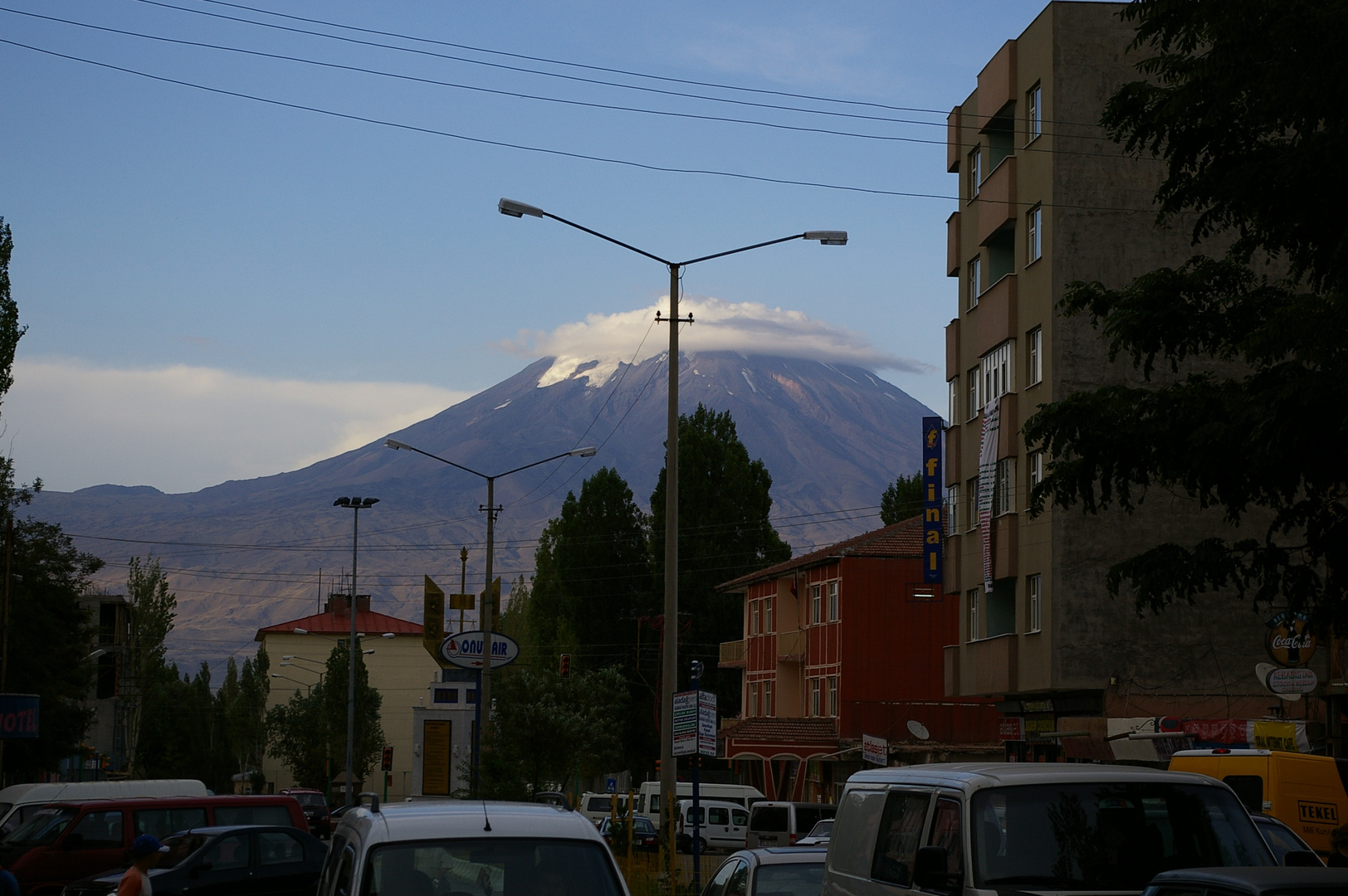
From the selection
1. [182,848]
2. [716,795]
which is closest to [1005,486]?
[716,795]

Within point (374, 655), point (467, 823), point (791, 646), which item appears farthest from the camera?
point (374, 655)

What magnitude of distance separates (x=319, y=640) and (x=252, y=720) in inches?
909

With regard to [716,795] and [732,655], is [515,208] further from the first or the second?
[732,655]

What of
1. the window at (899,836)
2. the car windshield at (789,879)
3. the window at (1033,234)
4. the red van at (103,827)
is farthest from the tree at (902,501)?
the window at (899,836)

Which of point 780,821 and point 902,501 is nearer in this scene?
point 780,821

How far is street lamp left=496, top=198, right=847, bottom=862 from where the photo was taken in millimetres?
23734

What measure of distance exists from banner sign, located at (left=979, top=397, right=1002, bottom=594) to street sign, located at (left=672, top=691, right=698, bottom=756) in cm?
2182

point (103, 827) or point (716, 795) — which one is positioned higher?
point (103, 827)

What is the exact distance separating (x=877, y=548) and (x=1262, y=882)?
168ft

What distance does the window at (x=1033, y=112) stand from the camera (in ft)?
124

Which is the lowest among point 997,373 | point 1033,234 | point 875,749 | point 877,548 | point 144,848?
point 875,749

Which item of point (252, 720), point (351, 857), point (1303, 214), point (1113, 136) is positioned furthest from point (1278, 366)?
point (252, 720)

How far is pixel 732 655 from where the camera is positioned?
68125 millimetres

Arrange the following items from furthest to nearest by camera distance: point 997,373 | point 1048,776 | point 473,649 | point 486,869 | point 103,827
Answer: point 997,373
point 473,649
point 103,827
point 1048,776
point 486,869
